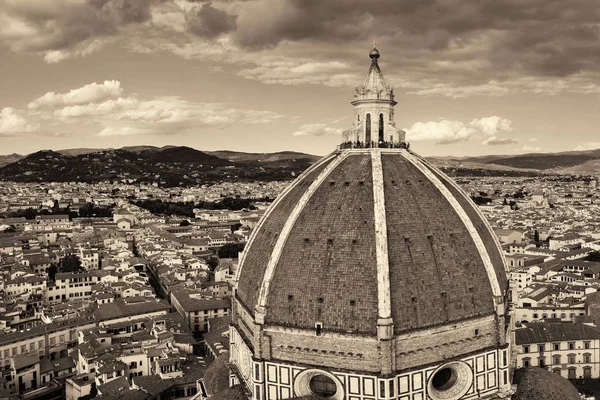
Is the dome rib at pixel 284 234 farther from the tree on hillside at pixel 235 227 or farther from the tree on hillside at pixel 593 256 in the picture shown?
the tree on hillside at pixel 235 227

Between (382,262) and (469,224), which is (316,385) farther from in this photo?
(469,224)

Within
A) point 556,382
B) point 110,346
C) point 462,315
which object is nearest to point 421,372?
point 462,315

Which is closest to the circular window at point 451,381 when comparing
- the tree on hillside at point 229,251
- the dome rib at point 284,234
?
the dome rib at point 284,234

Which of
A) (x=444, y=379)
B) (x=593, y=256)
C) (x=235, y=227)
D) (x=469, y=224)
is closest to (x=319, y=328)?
(x=444, y=379)

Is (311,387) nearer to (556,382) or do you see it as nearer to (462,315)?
(462,315)

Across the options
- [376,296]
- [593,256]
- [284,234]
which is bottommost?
[593,256]

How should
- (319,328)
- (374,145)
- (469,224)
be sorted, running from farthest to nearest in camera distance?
(374,145), (469,224), (319,328)

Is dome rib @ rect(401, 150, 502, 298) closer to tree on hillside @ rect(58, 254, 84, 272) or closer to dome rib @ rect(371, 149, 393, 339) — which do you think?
dome rib @ rect(371, 149, 393, 339)
